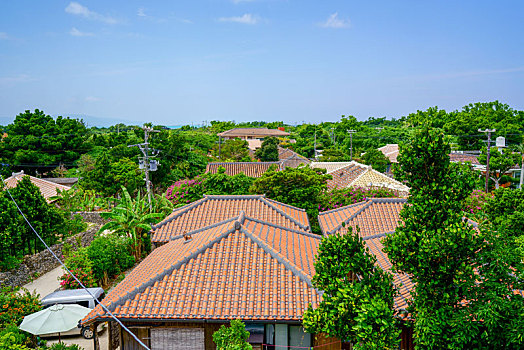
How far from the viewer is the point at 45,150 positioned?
47.2 m

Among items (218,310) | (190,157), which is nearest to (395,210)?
(218,310)

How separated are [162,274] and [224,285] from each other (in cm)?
188

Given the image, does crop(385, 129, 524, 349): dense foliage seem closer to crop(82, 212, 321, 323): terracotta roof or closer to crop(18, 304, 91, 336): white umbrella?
crop(82, 212, 321, 323): terracotta roof

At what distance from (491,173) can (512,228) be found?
27.5 m

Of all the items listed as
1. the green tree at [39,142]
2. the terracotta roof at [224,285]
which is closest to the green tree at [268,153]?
the green tree at [39,142]

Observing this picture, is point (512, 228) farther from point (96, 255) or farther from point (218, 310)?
point (96, 255)

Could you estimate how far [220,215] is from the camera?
Answer: 60.2 ft

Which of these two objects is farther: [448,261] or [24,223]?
[24,223]

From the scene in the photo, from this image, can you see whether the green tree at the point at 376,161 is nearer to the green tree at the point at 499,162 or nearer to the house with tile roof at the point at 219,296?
the green tree at the point at 499,162

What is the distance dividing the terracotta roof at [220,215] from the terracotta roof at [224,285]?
4028mm

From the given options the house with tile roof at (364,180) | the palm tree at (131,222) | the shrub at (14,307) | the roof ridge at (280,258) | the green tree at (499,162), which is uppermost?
the green tree at (499,162)

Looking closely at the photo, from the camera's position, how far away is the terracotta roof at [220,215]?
1766 cm

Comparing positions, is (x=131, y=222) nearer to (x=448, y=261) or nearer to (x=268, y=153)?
(x=448, y=261)

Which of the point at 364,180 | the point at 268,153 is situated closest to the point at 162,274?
the point at 364,180
